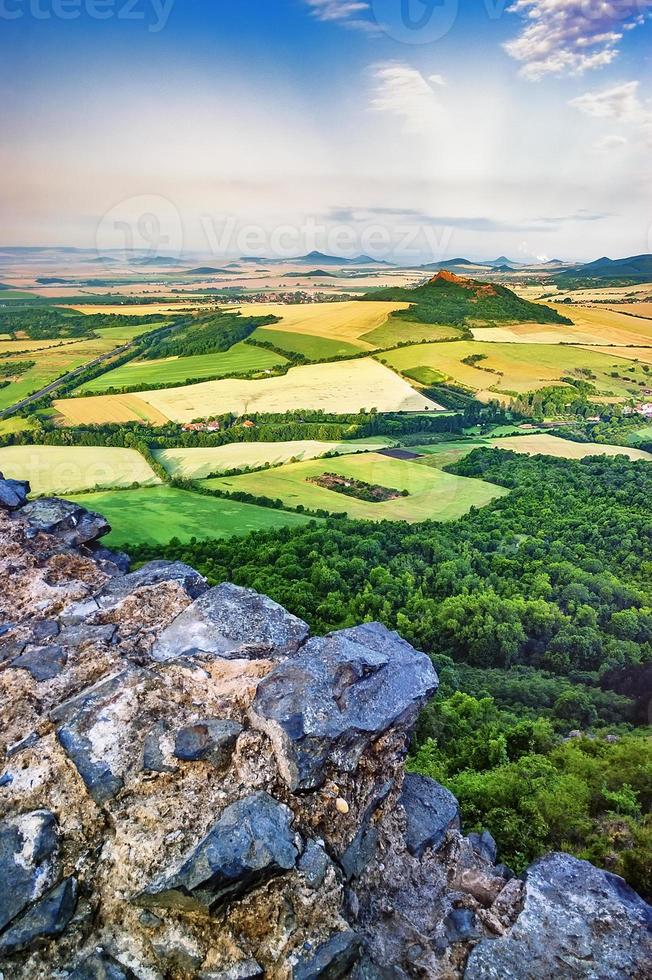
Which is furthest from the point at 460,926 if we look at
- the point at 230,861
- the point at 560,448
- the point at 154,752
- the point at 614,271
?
the point at 614,271

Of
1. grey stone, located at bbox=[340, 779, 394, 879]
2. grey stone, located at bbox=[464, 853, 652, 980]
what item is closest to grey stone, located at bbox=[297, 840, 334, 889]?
grey stone, located at bbox=[340, 779, 394, 879]

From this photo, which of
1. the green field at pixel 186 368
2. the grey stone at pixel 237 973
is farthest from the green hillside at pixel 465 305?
the grey stone at pixel 237 973

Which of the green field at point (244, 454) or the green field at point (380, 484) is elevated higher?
the green field at point (244, 454)

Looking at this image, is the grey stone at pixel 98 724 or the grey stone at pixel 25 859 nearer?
the grey stone at pixel 25 859

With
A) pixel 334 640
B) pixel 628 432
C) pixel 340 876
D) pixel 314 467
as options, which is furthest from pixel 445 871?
pixel 628 432

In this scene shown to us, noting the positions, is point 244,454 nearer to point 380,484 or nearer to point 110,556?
point 380,484

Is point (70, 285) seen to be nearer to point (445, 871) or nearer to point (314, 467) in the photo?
point (314, 467)

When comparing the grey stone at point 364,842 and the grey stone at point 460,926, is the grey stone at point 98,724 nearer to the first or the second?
the grey stone at point 364,842
